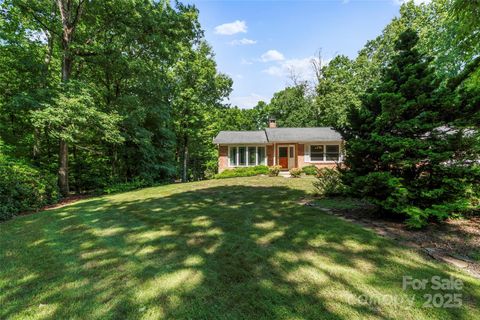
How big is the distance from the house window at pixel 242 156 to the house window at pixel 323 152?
18.1 ft

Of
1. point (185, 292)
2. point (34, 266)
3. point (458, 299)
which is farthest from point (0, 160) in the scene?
point (458, 299)

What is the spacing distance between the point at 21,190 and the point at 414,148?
36.3 ft

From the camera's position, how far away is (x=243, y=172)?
1648 centimetres

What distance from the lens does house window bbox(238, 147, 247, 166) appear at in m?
18.3

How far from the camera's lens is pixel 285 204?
21.7 ft

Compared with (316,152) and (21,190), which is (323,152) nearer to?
(316,152)

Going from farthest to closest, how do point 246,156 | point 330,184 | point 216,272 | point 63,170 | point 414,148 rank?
point 246,156 → point 63,170 → point 330,184 → point 414,148 → point 216,272

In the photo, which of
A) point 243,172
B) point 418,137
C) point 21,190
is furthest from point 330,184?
point 21,190

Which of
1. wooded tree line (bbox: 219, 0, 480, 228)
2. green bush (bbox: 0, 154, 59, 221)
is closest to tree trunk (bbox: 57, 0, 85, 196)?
green bush (bbox: 0, 154, 59, 221)

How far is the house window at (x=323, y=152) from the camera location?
1798 centimetres

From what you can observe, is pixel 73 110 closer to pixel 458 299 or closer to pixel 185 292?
pixel 185 292

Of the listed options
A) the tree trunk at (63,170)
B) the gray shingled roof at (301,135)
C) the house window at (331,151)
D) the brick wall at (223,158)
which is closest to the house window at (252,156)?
→ the gray shingled roof at (301,135)

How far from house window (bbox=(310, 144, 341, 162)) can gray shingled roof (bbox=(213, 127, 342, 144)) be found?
0.74 m

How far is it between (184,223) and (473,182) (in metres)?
5.83
